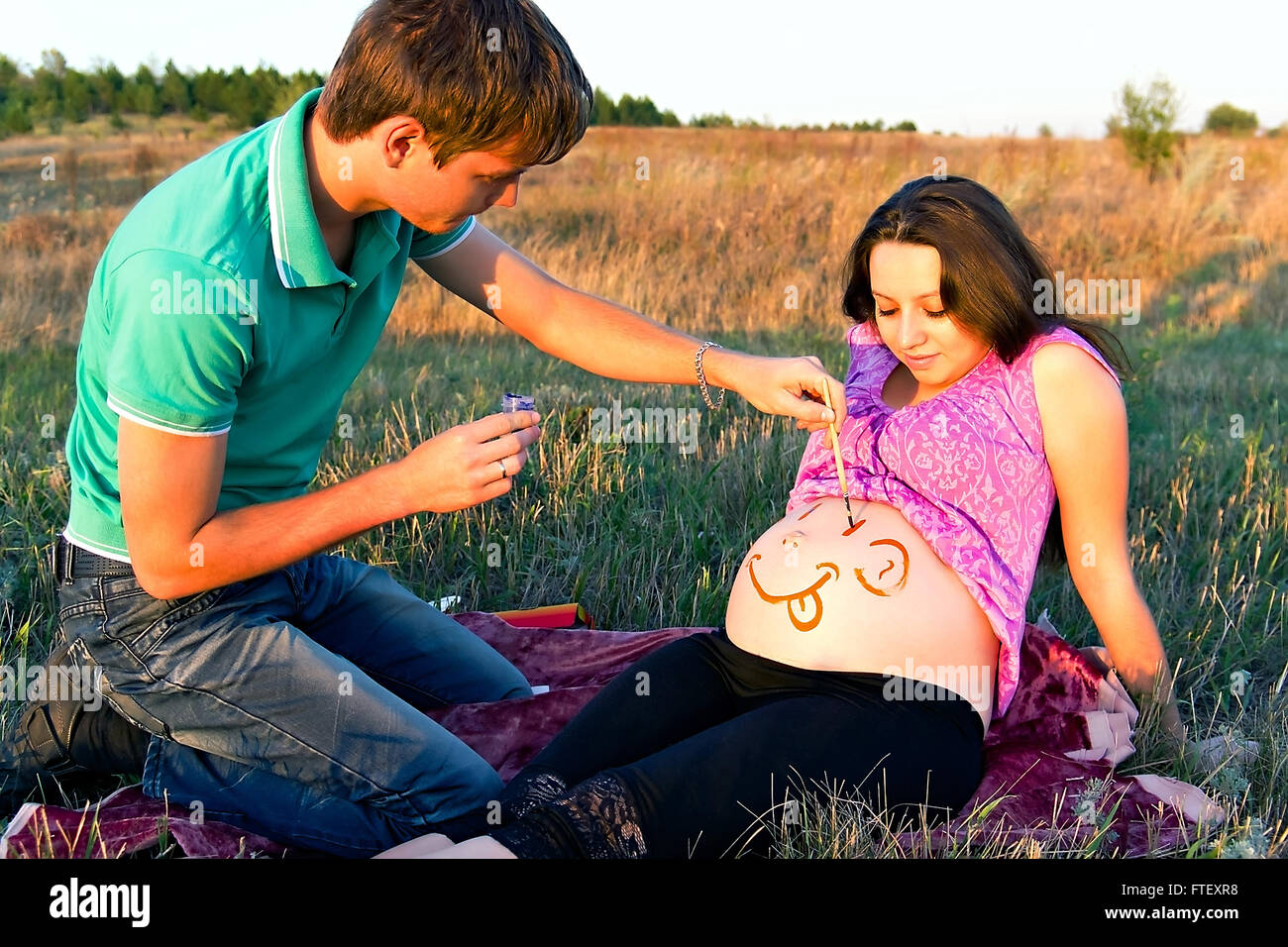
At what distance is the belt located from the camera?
2785 mm

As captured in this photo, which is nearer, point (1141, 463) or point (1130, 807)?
point (1130, 807)

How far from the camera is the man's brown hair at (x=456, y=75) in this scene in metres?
2.47

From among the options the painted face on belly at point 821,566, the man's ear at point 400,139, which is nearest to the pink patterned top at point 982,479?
the painted face on belly at point 821,566

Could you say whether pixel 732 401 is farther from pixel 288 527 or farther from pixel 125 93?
pixel 125 93

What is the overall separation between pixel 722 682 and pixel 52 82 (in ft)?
97.4

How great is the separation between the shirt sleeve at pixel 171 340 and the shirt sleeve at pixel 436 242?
0.99 meters

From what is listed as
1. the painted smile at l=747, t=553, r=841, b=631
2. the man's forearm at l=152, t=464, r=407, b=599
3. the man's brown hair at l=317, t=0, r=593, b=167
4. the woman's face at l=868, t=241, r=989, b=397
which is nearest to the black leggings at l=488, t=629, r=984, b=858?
the painted smile at l=747, t=553, r=841, b=631

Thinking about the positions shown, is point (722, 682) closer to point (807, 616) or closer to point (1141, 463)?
point (807, 616)

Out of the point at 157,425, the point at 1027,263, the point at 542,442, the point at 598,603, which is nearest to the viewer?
the point at 157,425

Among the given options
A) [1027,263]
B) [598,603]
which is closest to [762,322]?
[598,603]

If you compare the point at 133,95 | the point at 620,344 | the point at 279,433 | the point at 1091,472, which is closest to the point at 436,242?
the point at 620,344

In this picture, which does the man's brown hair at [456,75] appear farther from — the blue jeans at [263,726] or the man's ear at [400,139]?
the blue jeans at [263,726]
